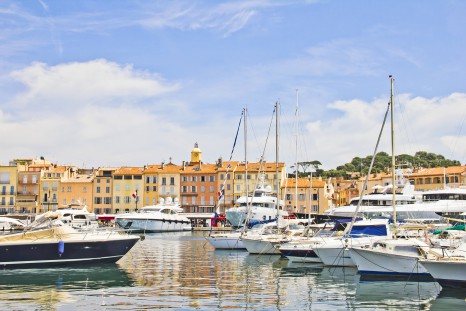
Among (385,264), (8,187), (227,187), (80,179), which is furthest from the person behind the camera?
(80,179)

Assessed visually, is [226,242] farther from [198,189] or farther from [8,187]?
[8,187]

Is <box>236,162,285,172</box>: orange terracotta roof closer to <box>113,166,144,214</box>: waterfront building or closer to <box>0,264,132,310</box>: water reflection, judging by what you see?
<box>113,166,144,214</box>: waterfront building

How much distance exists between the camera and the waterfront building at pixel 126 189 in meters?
115

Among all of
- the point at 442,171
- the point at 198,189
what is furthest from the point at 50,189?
the point at 442,171

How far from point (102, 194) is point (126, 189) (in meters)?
4.92

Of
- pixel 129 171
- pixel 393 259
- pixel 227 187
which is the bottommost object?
pixel 393 259

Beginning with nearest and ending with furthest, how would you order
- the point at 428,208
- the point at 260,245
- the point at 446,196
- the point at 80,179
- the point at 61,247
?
1. the point at 61,247
2. the point at 260,245
3. the point at 428,208
4. the point at 446,196
5. the point at 80,179

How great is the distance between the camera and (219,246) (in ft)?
158

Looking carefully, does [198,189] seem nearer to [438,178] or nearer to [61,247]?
[438,178]

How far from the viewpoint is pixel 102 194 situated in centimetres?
11644

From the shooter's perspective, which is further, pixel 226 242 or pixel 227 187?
pixel 227 187

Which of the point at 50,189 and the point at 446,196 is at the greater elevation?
the point at 50,189

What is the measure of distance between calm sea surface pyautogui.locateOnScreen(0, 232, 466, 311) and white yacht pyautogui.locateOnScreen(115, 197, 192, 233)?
47.0 metres

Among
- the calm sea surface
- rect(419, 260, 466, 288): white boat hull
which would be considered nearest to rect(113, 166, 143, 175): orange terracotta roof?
the calm sea surface
